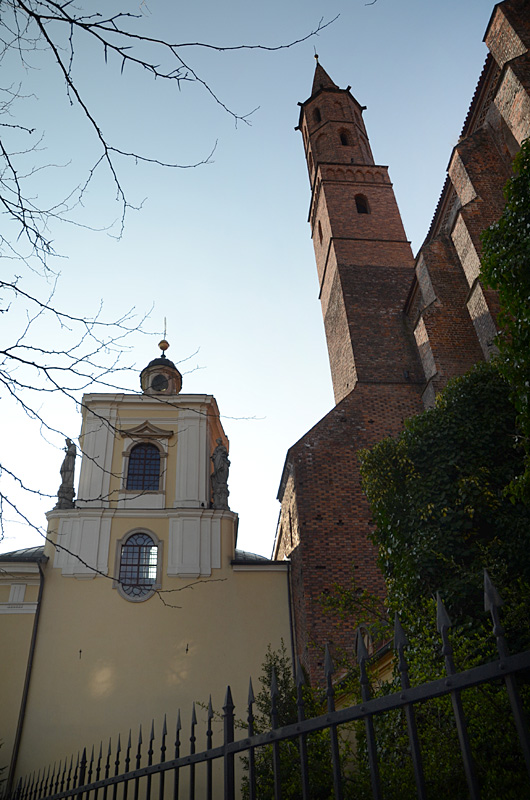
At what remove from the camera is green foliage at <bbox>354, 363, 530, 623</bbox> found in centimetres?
791

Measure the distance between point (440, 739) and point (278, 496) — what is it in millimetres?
11094

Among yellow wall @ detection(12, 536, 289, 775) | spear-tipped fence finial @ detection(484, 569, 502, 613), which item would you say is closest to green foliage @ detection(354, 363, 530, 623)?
spear-tipped fence finial @ detection(484, 569, 502, 613)

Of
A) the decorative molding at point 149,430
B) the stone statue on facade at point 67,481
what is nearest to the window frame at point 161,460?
the decorative molding at point 149,430

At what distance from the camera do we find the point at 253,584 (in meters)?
14.7

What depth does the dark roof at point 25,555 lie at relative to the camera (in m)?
14.3

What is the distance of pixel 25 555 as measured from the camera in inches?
627

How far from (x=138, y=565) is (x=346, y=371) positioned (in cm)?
800

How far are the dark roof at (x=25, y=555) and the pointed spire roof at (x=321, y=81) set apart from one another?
24578 millimetres

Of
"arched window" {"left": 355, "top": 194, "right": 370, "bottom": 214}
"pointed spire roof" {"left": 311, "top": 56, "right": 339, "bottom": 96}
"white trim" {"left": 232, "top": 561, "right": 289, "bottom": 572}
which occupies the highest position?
"pointed spire roof" {"left": 311, "top": 56, "right": 339, "bottom": 96}

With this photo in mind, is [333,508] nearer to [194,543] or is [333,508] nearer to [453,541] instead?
[194,543]

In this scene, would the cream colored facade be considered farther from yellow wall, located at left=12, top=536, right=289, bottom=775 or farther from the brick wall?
the brick wall

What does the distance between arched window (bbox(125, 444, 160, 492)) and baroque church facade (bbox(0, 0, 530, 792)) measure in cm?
4

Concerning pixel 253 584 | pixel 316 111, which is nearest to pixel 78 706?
pixel 253 584

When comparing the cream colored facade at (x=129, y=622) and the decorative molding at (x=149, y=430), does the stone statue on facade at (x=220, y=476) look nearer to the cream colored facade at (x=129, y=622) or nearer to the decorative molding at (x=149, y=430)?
the cream colored facade at (x=129, y=622)
